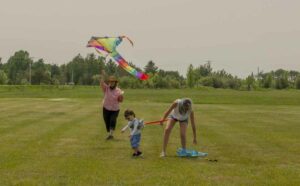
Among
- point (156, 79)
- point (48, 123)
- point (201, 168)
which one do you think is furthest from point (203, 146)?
point (156, 79)

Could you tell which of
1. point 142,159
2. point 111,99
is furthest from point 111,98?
point 142,159

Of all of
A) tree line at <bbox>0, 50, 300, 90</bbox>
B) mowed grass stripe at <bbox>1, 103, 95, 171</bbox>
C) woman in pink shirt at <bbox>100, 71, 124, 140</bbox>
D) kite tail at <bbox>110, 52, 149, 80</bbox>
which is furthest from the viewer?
tree line at <bbox>0, 50, 300, 90</bbox>

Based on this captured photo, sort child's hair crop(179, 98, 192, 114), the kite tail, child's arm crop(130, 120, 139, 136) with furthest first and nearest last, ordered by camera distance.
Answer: child's arm crop(130, 120, 139, 136) < child's hair crop(179, 98, 192, 114) < the kite tail

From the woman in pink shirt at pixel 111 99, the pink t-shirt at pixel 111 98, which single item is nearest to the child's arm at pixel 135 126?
the woman in pink shirt at pixel 111 99

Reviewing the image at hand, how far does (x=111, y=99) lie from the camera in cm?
1780

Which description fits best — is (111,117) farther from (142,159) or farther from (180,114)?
(142,159)

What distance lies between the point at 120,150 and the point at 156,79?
328 ft

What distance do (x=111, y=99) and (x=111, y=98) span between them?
0.04m

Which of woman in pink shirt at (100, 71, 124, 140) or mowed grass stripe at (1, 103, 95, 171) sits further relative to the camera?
woman in pink shirt at (100, 71, 124, 140)

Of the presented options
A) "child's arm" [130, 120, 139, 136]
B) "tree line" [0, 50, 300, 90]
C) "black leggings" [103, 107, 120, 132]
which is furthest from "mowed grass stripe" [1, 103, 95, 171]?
"tree line" [0, 50, 300, 90]

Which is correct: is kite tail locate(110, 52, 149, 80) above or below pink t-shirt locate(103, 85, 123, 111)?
above

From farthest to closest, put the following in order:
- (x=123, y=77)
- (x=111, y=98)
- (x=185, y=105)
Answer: (x=123, y=77)
(x=111, y=98)
(x=185, y=105)

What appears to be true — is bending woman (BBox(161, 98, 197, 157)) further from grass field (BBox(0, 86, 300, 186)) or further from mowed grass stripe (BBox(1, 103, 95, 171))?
mowed grass stripe (BBox(1, 103, 95, 171))

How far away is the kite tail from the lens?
1419 centimetres
